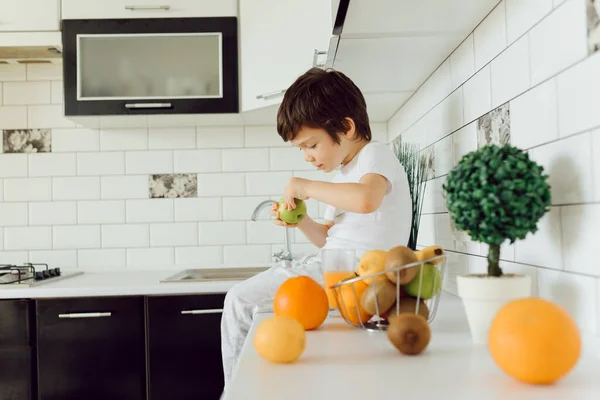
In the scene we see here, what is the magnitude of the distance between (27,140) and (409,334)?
2.25m

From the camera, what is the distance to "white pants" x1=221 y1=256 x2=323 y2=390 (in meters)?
1.36

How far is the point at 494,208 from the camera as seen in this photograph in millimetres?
809

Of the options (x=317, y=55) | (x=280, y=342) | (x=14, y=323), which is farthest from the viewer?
(x=14, y=323)

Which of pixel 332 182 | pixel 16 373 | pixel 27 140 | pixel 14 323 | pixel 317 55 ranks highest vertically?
pixel 317 55

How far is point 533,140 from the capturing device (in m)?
1.00

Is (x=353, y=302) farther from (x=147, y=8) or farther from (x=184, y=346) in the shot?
(x=147, y=8)

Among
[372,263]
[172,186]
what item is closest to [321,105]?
[372,263]

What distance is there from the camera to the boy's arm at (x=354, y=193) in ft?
4.18

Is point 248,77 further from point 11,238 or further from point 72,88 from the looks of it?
point 11,238

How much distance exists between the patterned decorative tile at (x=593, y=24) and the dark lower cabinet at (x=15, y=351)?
1833 millimetres

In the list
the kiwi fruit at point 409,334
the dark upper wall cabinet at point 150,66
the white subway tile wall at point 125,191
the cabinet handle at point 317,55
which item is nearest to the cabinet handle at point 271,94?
the dark upper wall cabinet at point 150,66

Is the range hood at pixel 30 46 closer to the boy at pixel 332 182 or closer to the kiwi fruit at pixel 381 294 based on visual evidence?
the boy at pixel 332 182

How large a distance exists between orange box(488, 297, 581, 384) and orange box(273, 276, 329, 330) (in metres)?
0.38

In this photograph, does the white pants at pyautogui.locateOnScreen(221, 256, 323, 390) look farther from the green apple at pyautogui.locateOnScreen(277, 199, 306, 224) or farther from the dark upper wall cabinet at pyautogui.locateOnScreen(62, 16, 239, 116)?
the dark upper wall cabinet at pyautogui.locateOnScreen(62, 16, 239, 116)
